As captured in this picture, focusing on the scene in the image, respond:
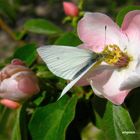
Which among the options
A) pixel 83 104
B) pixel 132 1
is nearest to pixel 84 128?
pixel 83 104

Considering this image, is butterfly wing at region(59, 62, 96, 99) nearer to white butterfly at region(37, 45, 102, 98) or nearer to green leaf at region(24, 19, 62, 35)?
white butterfly at region(37, 45, 102, 98)

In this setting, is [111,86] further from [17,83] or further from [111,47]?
[17,83]

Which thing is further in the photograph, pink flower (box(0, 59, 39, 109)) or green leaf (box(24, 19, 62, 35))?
green leaf (box(24, 19, 62, 35))

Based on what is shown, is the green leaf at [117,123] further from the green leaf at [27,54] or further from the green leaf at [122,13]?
the green leaf at [27,54]

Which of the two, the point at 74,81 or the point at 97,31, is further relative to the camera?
the point at 97,31

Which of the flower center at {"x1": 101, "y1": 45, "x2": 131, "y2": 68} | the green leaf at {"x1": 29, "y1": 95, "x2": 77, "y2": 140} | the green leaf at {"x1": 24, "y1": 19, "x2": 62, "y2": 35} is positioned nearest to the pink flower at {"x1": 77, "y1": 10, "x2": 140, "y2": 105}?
the flower center at {"x1": 101, "y1": 45, "x2": 131, "y2": 68}

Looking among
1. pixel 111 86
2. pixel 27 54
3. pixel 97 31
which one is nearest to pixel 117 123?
pixel 111 86

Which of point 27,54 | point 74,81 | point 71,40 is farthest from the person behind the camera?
point 27,54

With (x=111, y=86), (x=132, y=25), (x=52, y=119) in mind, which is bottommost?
(x=52, y=119)
